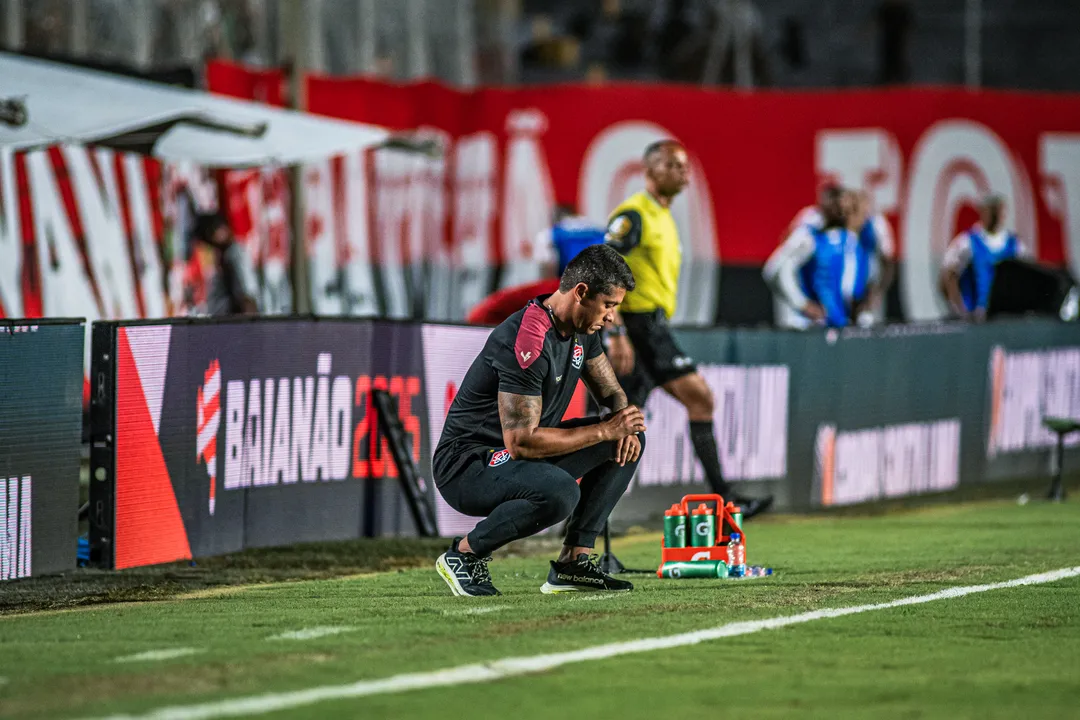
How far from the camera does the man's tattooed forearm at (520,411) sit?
8.02 m

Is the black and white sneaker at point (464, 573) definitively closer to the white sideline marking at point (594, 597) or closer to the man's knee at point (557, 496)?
the white sideline marking at point (594, 597)

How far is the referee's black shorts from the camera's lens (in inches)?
447

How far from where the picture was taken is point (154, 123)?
15078mm

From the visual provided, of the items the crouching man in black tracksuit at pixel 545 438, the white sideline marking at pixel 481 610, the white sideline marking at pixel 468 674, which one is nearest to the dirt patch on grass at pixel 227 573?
the crouching man in black tracksuit at pixel 545 438

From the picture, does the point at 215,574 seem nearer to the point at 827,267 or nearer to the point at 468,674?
the point at 468,674

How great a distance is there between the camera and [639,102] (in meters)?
22.1

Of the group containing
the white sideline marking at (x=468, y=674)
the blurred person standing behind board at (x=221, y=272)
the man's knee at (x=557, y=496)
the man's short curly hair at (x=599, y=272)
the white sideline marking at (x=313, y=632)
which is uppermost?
the blurred person standing behind board at (x=221, y=272)

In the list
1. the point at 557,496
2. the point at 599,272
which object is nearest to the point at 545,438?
the point at 557,496

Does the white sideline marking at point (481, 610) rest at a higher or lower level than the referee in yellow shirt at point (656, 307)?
lower

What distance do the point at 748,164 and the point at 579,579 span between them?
47.0 ft

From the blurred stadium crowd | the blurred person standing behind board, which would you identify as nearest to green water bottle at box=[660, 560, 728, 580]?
the blurred person standing behind board

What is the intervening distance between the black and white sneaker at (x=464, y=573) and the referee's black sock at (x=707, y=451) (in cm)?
344

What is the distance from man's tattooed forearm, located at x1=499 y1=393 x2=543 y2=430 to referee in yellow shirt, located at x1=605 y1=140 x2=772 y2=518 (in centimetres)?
310

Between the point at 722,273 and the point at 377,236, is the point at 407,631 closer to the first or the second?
the point at 377,236
